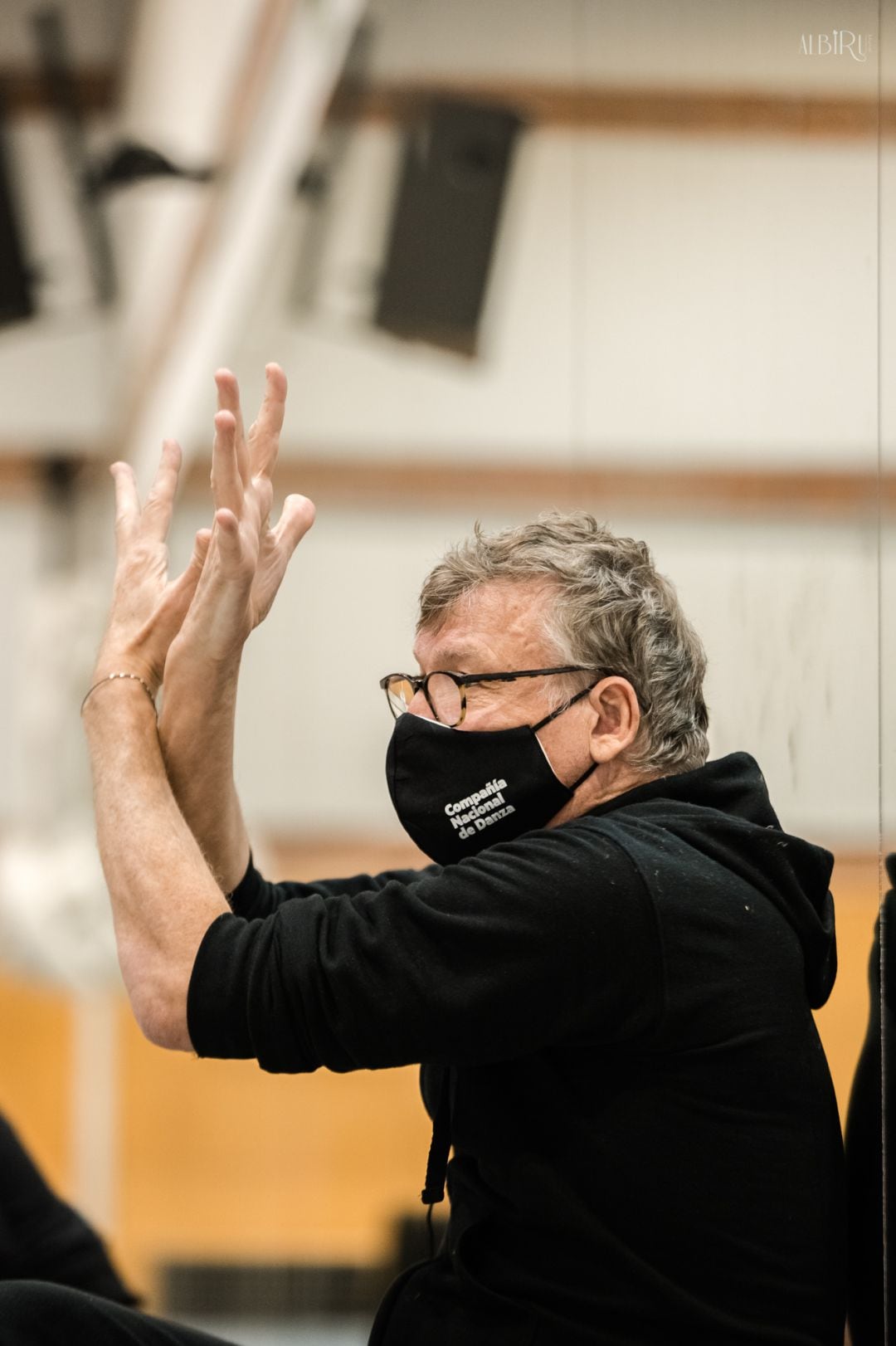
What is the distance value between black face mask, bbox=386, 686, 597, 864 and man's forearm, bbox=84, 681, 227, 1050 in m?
0.20

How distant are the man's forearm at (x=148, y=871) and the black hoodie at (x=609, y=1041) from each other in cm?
3

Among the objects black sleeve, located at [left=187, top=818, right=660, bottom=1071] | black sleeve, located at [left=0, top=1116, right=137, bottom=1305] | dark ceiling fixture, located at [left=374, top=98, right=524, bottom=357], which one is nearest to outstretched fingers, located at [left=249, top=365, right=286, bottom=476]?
black sleeve, located at [left=187, top=818, right=660, bottom=1071]

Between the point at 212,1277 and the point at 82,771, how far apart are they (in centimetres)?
167

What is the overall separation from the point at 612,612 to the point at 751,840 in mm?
247

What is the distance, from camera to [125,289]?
6266 millimetres

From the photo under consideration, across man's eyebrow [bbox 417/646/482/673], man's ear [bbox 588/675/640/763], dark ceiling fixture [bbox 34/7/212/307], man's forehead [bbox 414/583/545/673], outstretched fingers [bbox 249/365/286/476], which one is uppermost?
dark ceiling fixture [bbox 34/7/212/307]

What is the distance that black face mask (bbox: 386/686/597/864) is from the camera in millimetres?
1418

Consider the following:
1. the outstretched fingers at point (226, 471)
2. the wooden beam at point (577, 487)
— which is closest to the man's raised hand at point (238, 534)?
the outstretched fingers at point (226, 471)

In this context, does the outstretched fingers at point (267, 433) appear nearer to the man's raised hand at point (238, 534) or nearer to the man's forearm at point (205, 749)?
the man's raised hand at point (238, 534)

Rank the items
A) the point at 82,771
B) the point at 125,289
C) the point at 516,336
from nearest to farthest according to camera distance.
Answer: the point at 516,336 → the point at 82,771 → the point at 125,289

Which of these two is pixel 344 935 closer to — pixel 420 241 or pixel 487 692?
pixel 487 692

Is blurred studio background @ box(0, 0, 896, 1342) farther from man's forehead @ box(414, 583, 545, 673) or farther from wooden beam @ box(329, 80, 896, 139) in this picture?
man's forehead @ box(414, 583, 545, 673)

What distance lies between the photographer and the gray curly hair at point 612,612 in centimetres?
145

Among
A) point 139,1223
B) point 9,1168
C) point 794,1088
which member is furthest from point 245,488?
point 139,1223
